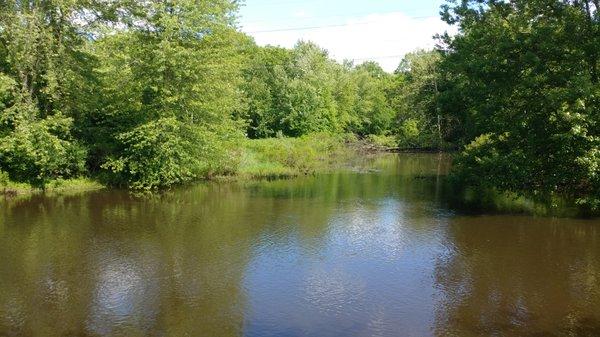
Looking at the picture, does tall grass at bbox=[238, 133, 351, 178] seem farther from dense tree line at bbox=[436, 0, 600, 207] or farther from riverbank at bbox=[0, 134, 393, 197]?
dense tree line at bbox=[436, 0, 600, 207]

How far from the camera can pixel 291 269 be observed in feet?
Answer: 50.1

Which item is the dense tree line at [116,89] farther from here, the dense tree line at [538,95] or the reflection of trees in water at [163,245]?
the dense tree line at [538,95]

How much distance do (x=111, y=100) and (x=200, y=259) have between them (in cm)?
1647

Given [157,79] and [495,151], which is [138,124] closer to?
[157,79]

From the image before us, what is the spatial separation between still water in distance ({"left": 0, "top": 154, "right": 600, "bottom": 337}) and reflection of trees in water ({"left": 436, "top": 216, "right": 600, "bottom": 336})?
55mm

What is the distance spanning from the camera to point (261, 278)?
14.5 meters

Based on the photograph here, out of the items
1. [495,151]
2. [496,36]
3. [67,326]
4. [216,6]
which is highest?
[216,6]

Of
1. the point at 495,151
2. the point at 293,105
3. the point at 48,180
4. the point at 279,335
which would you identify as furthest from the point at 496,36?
the point at 293,105

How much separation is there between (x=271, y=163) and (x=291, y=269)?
66.8 ft

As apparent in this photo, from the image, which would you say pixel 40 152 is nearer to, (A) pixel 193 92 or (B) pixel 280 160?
(A) pixel 193 92

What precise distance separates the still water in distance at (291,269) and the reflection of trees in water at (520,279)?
55mm

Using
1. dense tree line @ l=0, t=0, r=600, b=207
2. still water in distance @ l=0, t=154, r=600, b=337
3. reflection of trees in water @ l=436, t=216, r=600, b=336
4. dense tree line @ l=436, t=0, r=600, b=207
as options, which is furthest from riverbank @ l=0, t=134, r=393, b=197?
reflection of trees in water @ l=436, t=216, r=600, b=336

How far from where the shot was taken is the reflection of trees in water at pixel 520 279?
454 inches

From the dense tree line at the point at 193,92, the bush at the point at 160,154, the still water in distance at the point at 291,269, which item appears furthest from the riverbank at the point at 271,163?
the still water in distance at the point at 291,269
